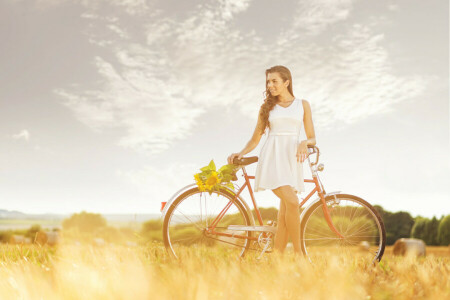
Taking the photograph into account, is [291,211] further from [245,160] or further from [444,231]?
[444,231]

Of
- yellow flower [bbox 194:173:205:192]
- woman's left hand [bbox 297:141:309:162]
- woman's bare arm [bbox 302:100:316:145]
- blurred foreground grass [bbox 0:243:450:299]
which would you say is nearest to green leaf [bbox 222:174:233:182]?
yellow flower [bbox 194:173:205:192]

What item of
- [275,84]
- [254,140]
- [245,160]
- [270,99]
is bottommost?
[245,160]

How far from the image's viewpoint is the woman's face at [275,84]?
5055 mm

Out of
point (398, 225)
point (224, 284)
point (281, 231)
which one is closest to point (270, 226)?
point (281, 231)

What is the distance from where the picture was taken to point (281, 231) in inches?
205

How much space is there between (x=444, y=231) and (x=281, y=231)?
8449 millimetres

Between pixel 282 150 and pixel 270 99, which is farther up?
pixel 270 99

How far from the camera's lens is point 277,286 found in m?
3.24

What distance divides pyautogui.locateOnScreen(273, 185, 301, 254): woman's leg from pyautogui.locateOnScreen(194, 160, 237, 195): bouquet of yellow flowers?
0.60 metres

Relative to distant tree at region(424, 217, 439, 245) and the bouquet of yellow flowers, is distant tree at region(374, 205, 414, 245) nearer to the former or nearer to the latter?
distant tree at region(424, 217, 439, 245)

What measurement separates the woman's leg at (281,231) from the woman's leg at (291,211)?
0.23 feet

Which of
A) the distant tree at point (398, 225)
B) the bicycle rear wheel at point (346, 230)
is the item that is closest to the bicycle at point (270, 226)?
the bicycle rear wheel at point (346, 230)

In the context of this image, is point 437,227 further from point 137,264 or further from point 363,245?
point 137,264

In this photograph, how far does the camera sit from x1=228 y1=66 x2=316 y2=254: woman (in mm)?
5012
